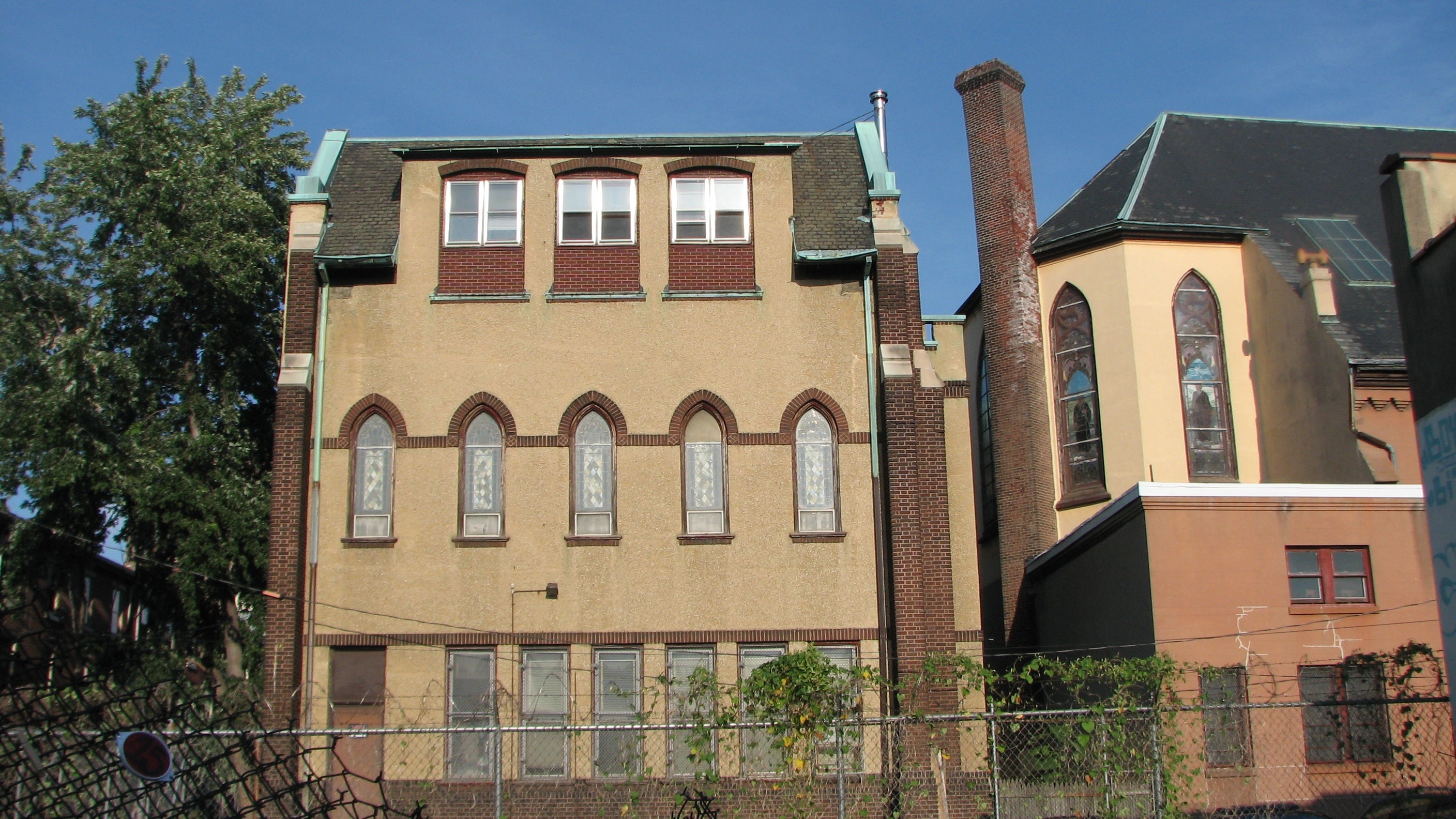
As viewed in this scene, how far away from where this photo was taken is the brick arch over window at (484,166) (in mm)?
19734

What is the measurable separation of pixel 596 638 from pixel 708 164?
7176 millimetres

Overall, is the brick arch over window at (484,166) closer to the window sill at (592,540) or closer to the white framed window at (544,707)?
the window sill at (592,540)

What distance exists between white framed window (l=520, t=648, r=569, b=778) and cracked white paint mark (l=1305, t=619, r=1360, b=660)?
10.2m

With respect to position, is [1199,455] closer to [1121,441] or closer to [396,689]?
[1121,441]

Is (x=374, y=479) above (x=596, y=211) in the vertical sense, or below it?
below

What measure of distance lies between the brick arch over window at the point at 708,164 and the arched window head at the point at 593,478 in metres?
3.89

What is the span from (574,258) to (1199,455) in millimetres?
12666

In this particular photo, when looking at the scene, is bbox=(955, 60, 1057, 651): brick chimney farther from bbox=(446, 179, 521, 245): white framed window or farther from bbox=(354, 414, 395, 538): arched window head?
bbox=(354, 414, 395, 538): arched window head

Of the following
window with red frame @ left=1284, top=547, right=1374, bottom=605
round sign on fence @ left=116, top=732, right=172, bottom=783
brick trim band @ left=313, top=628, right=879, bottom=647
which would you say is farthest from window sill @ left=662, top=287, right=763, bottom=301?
round sign on fence @ left=116, top=732, right=172, bottom=783

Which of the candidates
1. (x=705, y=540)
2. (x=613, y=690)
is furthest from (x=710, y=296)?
(x=613, y=690)

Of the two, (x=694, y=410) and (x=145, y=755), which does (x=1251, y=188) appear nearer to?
(x=694, y=410)

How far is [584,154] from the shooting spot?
1983cm

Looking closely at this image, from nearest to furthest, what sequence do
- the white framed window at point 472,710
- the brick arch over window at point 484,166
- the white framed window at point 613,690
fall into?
the white framed window at point 613,690 < the white framed window at point 472,710 < the brick arch over window at point 484,166

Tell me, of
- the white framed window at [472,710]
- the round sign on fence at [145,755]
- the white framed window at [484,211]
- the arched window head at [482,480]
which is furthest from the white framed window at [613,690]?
the round sign on fence at [145,755]
